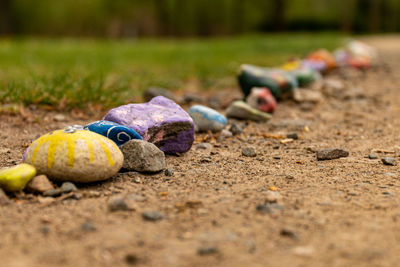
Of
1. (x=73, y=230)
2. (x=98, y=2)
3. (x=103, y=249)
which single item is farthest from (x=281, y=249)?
(x=98, y=2)

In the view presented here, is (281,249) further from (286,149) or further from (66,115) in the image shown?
(66,115)

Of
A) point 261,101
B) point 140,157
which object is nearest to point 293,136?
point 261,101

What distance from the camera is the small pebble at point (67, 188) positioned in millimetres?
1850

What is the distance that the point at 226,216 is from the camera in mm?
1656

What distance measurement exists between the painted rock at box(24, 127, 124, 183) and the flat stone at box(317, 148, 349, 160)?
3.85 feet

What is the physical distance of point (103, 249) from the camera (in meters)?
1.39

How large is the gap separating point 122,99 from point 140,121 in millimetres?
1096

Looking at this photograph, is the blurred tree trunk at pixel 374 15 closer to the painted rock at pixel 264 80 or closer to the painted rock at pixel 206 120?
the painted rock at pixel 264 80

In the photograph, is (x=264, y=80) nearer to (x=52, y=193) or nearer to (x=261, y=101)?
(x=261, y=101)

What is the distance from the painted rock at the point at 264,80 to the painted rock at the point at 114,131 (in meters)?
1.87

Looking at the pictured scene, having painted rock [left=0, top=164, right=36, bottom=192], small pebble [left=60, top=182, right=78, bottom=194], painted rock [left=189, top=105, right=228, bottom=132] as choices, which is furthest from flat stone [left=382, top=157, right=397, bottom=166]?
painted rock [left=0, top=164, right=36, bottom=192]

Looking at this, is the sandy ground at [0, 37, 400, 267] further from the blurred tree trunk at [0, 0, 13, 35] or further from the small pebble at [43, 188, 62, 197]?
the blurred tree trunk at [0, 0, 13, 35]

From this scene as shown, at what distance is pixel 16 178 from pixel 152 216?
619 millimetres

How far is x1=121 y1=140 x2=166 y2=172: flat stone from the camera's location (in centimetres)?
215
